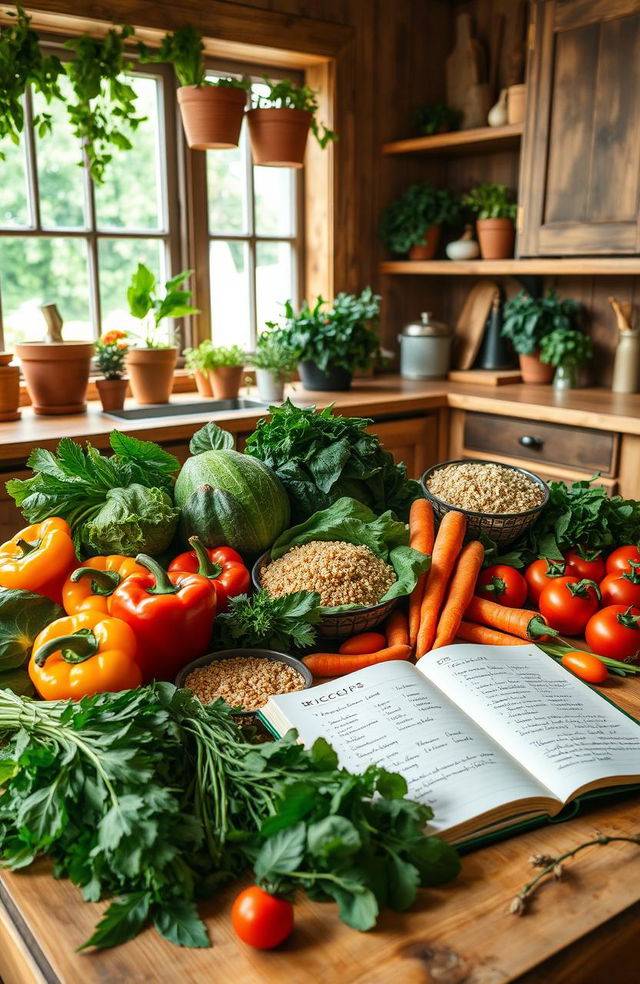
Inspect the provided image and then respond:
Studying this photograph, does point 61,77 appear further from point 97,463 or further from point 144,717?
point 144,717

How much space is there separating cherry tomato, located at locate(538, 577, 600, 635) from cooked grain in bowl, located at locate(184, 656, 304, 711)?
457 mm

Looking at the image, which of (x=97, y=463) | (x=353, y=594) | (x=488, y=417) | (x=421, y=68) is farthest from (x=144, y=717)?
(x=421, y=68)

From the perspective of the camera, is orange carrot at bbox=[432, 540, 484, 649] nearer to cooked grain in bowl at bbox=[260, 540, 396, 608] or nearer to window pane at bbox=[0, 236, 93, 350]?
cooked grain in bowl at bbox=[260, 540, 396, 608]

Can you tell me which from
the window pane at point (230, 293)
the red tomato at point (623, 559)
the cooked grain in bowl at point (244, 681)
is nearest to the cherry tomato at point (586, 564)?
the red tomato at point (623, 559)

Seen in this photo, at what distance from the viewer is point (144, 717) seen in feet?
2.85

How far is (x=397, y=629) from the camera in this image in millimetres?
1270

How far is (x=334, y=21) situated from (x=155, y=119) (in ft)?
2.83

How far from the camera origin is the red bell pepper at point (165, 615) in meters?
1.11

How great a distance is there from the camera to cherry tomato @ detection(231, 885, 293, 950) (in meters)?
0.71

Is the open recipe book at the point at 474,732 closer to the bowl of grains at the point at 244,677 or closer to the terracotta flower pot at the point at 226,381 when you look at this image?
the bowl of grains at the point at 244,677

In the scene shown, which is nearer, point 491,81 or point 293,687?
point 293,687

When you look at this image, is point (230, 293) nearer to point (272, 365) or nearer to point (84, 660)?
point (272, 365)

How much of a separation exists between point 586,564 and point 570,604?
0.16 m

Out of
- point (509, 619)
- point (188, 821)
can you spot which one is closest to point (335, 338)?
point (509, 619)
